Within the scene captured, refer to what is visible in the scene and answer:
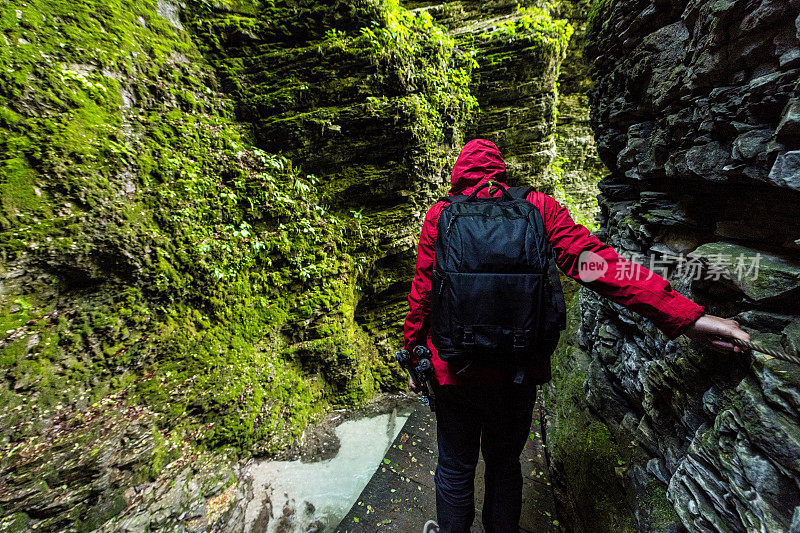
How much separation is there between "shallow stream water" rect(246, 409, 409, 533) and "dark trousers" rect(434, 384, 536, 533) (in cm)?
191

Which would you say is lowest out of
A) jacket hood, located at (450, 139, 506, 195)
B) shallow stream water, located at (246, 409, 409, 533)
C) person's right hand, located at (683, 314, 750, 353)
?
shallow stream water, located at (246, 409, 409, 533)

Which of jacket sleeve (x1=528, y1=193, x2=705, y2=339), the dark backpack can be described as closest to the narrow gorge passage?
jacket sleeve (x1=528, y1=193, x2=705, y2=339)

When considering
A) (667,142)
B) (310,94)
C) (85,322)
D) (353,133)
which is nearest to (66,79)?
(85,322)

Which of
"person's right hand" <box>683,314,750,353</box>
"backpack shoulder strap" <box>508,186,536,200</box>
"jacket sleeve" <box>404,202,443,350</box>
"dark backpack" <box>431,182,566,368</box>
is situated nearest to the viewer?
"person's right hand" <box>683,314,750,353</box>

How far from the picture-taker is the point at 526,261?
5.11 feet

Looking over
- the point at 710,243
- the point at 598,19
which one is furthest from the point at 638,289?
the point at 598,19

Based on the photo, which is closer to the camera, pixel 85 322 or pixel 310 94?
pixel 85 322

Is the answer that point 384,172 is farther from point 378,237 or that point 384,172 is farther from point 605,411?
point 605,411

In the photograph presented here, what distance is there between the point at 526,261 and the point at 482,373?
0.69m

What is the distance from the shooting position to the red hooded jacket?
4.64ft

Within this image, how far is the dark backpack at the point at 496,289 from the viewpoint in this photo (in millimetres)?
1561

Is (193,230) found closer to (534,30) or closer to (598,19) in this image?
(598,19)

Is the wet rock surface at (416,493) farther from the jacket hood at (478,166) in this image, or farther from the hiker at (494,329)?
the jacket hood at (478,166)

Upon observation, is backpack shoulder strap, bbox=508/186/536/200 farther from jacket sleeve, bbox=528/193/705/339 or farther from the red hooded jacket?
jacket sleeve, bbox=528/193/705/339
